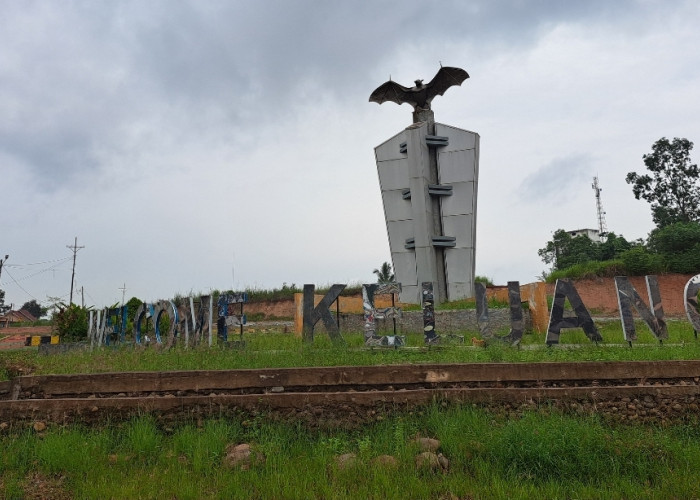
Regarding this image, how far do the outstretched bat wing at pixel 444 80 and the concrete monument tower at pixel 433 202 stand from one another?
36 millimetres

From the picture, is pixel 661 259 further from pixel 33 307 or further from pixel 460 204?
pixel 33 307

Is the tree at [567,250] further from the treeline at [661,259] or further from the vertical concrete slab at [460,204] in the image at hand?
the vertical concrete slab at [460,204]

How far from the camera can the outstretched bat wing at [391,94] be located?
19.2 meters

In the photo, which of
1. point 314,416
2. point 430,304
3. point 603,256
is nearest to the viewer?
point 314,416

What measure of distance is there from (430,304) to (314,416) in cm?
432

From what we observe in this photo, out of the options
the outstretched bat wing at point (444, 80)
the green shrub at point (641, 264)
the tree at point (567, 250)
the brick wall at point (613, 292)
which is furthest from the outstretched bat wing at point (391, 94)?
the tree at point (567, 250)

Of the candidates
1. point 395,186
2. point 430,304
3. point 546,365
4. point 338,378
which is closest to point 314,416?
point 338,378

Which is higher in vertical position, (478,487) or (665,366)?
(665,366)

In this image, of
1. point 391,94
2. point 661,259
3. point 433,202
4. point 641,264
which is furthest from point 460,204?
point 661,259

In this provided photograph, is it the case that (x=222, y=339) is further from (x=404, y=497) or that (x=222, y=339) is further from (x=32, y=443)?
(x=404, y=497)

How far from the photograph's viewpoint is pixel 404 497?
4.49m

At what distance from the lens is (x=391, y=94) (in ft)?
63.7

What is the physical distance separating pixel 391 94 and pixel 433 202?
188 inches

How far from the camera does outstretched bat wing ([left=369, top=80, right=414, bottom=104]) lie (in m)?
19.2
